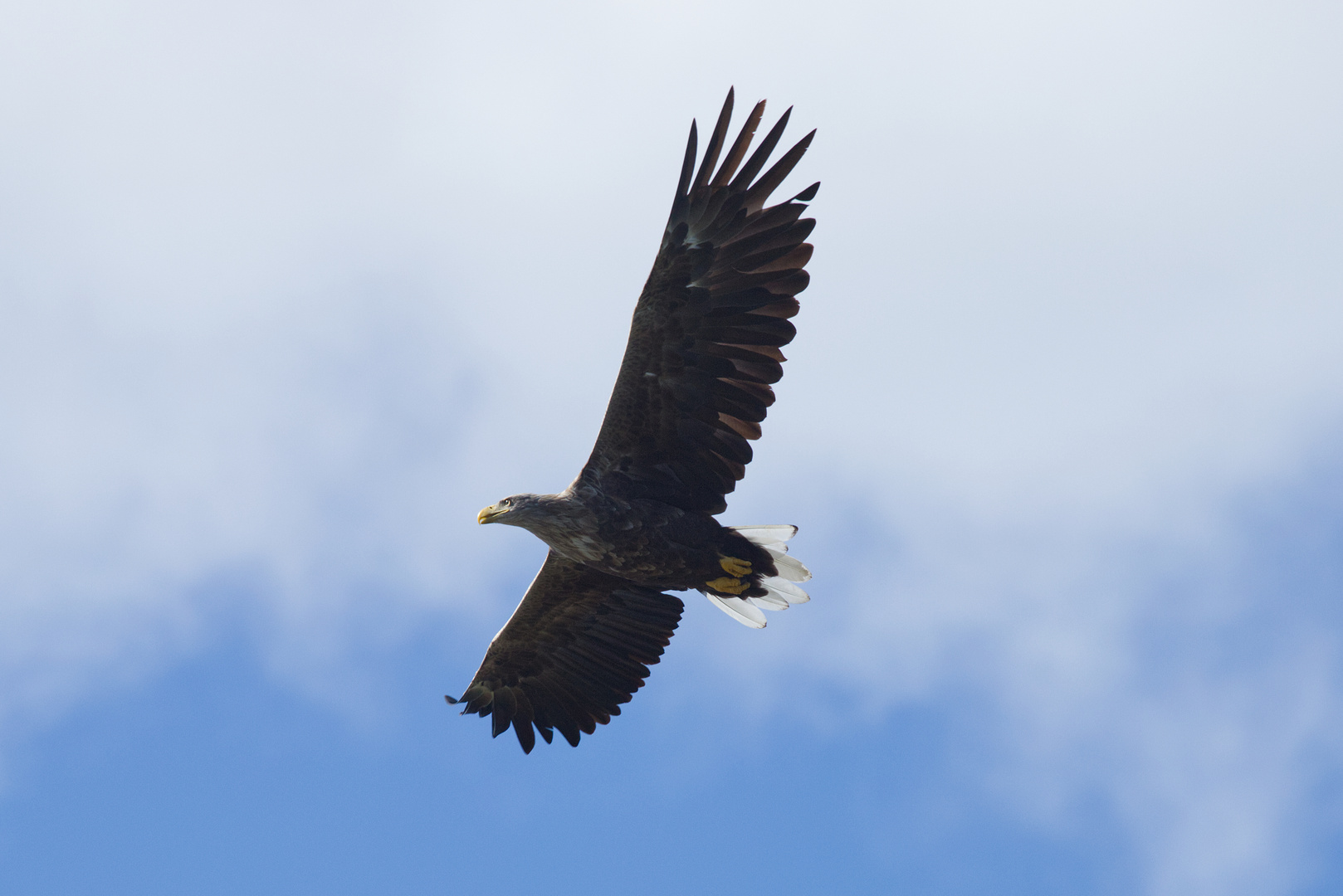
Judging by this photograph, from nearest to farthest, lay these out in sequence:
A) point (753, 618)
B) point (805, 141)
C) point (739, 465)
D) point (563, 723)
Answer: point (805, 141) < point (739, 465) < point (753, 618) < point (563, 723)

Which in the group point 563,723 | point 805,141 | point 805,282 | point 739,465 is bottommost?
point 563,723

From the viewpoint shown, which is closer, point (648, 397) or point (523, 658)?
point (648, 397)

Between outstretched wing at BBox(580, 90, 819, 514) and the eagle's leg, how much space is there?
48 centimetres

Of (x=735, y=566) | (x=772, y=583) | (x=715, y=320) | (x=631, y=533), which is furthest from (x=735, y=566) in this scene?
(x=715, y=320)

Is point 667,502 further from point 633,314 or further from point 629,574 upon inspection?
point 633,314

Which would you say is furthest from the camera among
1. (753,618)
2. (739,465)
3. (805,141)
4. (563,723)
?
(563,723)

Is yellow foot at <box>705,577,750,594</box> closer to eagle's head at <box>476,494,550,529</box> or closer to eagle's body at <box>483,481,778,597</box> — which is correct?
eagle's body at <box>483,481,778,597</box>

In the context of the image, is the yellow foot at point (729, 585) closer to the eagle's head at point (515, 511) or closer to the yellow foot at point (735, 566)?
the yellow foot at point (735, 566)

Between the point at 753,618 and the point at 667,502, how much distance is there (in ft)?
4.01

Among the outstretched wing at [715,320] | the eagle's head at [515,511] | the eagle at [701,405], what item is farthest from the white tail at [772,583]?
the eagle's head at [515,511]

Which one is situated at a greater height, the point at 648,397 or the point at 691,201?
the point at 691,201

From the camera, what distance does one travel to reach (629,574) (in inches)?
385

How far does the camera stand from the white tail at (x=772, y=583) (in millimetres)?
9789

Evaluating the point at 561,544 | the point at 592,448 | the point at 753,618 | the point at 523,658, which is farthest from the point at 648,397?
the point at 523,658
